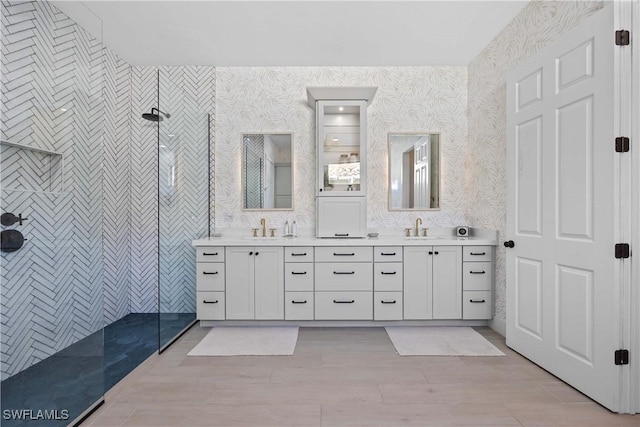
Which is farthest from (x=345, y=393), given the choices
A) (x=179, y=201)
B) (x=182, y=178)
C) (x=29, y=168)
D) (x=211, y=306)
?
(x=182, y=178)

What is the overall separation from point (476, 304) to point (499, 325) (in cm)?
26

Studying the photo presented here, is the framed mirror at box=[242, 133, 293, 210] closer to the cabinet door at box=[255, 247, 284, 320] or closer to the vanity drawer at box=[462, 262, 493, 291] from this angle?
the cabinet door at box=[255, 247, 284, 320]

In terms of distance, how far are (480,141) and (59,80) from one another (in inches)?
136

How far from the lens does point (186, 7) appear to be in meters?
2.59

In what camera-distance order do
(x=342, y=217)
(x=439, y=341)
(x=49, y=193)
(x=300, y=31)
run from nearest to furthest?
1. (x=49, y=193)
2. (x=439, y=341)
3. (x=300, y=31)
4. (x=342, y=217)

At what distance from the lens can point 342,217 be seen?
341 cm

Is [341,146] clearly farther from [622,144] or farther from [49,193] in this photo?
[49,193]

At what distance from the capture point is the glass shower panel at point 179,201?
2.90 metres

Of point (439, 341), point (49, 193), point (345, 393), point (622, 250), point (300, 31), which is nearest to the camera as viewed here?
point (49, 193)

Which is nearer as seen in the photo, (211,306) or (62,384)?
(62,384)

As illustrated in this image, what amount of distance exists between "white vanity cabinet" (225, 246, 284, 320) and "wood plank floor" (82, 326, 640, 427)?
59 centimetres

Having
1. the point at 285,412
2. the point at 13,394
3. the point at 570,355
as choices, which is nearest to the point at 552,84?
the point at 570,355

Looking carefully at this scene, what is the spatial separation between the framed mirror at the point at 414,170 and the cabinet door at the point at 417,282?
2.35ft

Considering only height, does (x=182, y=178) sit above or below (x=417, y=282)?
above
